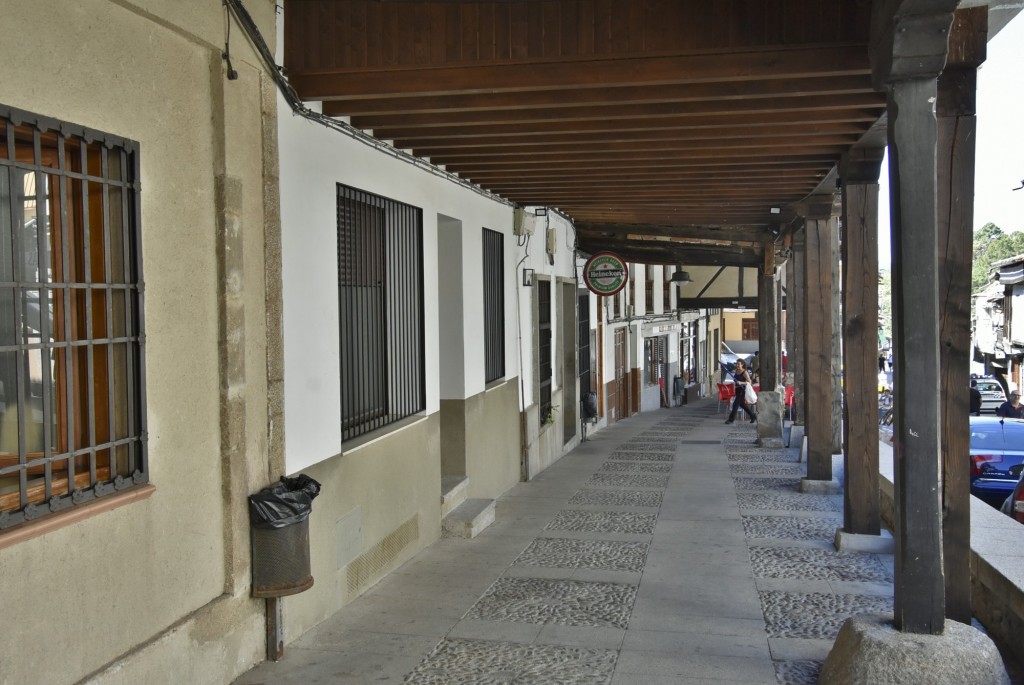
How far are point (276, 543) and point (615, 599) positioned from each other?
259 cm

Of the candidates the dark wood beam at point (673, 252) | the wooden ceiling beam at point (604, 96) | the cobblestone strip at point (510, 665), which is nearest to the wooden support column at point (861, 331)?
the wooden ceiling beam at point (604, 96)

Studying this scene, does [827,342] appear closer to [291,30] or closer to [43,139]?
[291,30]

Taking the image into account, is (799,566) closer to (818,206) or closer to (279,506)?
(279,506)

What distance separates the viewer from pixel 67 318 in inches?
158

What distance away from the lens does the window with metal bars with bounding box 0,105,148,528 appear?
3.73m

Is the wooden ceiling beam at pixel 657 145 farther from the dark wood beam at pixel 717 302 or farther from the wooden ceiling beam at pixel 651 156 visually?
the dark wood beam at pixel 717 302

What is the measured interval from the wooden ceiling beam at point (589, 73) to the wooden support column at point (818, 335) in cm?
528

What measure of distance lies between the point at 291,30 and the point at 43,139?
238 centimetres

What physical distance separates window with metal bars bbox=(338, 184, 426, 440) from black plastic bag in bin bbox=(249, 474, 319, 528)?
1466 millimetres

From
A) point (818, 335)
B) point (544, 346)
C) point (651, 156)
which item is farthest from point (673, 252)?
point (651, 156)

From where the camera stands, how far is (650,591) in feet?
22.9

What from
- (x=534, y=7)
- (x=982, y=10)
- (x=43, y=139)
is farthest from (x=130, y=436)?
(x=982, y=10)

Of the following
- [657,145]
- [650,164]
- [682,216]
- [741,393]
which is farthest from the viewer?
[741,393]

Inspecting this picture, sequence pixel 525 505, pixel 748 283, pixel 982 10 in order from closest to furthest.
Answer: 1. pixel 982 10
2. pixel 525 505
3. pixel 748 283
